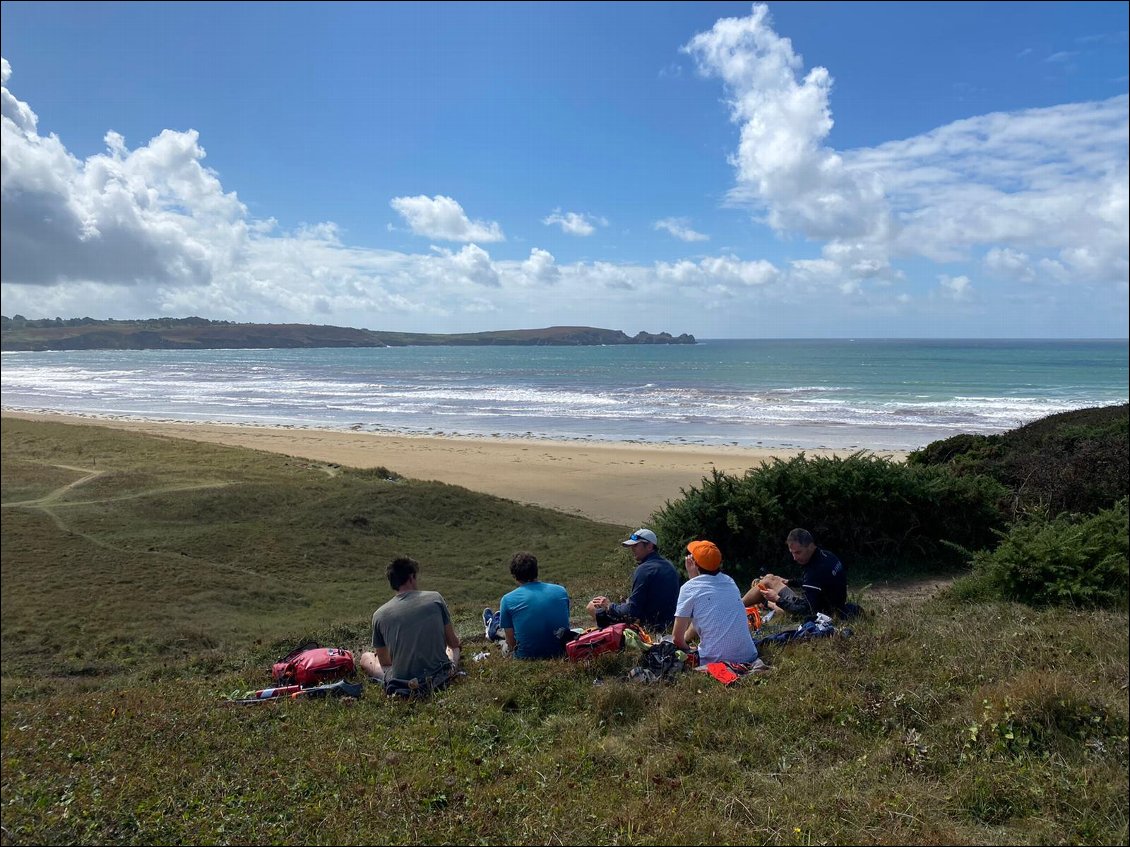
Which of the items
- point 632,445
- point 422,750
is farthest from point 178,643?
point 632,445

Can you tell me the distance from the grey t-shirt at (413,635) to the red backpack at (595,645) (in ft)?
3.18

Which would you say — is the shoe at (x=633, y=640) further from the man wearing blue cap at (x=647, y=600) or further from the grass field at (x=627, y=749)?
the man wearing blue cap at (x=647, y=600)

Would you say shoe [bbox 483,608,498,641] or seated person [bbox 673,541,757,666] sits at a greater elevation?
seated person [bbox 673,541,757,666]

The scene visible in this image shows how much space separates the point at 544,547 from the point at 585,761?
34.0ft

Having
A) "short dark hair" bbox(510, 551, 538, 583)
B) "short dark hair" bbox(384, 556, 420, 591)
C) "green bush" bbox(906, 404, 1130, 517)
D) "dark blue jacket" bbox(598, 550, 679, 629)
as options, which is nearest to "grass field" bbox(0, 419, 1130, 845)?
"short dark hair" bbox(510, 551, 538, 583)

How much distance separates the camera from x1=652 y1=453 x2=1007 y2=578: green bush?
9.20 metres

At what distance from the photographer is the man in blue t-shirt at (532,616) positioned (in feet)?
19.8

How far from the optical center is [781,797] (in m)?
3.56

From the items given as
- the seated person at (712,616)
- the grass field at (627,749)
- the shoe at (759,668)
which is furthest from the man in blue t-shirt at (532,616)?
the shoe at (759,668)

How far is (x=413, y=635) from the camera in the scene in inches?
223

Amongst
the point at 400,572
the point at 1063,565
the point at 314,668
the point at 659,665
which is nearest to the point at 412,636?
the point at 400,572

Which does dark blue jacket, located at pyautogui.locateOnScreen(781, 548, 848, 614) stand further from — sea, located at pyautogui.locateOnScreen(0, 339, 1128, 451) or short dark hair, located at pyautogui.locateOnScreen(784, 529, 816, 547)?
sea, located at pyautogui.locateOnScreen(0, 339, 1128, 451)

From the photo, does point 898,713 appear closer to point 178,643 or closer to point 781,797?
point 781,797

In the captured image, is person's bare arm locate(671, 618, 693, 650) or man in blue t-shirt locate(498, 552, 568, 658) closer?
person's bare arm locate(671, 618, 693, 650)
